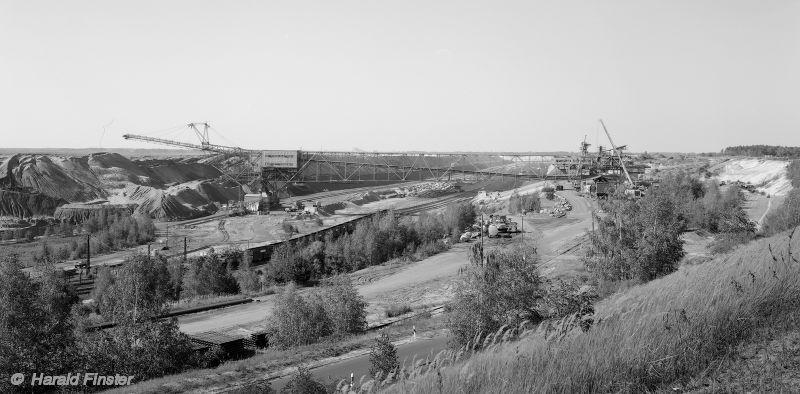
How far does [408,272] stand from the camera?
30.0 metres

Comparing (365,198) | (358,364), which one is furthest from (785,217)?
(365,198)

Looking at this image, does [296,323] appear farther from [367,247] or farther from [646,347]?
[367,247]

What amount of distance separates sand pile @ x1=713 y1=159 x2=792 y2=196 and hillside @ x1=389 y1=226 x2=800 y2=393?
152 feet

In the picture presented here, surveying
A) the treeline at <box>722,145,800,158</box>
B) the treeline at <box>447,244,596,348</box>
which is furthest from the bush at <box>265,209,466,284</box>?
the treeline at <box>722,145,800,158</box>

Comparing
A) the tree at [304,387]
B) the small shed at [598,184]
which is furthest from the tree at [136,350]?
the small shed at [598,184]

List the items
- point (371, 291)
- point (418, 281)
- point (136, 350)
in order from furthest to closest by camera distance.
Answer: point (418, 281)
point (371, 291)
point (136, 350)

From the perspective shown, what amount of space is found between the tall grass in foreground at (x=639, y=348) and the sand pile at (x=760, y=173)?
152ft

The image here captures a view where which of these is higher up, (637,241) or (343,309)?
(637,241)

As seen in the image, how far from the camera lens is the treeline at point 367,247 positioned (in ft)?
95.4

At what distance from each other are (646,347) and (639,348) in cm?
6

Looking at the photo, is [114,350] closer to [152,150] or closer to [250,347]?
[250,347]

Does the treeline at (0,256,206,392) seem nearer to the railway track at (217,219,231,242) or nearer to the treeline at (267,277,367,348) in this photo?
the treeline at (267,277,367,348)

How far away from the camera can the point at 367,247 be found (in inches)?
1314

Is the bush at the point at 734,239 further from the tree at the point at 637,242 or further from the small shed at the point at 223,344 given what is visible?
the small shed at the point at 223,344
